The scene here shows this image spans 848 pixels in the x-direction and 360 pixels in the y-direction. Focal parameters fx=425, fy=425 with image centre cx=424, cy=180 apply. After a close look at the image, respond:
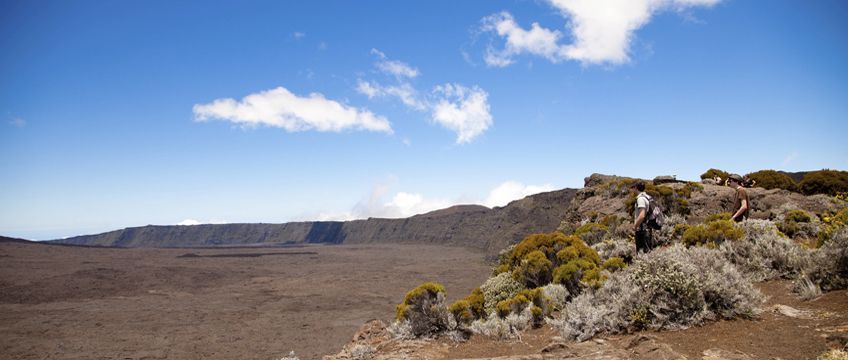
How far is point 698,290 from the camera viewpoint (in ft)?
20.8

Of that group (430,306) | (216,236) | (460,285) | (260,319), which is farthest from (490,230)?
(216,236)

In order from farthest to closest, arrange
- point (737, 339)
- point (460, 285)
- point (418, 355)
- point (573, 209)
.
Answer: point (460, 285) → point (573, 209) → point (418, 355) → point (737, 339)

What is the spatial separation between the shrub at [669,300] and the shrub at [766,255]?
1368 millimetres

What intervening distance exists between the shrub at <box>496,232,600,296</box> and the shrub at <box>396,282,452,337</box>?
7.52 feet

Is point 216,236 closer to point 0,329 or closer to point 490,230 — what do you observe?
point 490,230

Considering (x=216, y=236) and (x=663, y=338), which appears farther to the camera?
(x=216, y=236)

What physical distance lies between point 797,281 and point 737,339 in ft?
7.67

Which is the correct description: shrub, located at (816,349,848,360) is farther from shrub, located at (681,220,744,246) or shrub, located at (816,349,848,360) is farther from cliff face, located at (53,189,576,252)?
cliff face, located at (53,189,576,252)

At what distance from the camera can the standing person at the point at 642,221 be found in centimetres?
948

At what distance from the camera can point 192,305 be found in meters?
40.2

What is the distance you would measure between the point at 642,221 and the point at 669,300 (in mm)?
3592

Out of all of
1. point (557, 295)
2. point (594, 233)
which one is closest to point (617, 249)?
point (594, 233)

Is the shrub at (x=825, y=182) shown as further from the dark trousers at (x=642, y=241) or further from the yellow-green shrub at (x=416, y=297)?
the yellow-green shrub at (x=416, y=297)

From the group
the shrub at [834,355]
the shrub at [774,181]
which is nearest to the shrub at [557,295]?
the shrub at [834,355]
